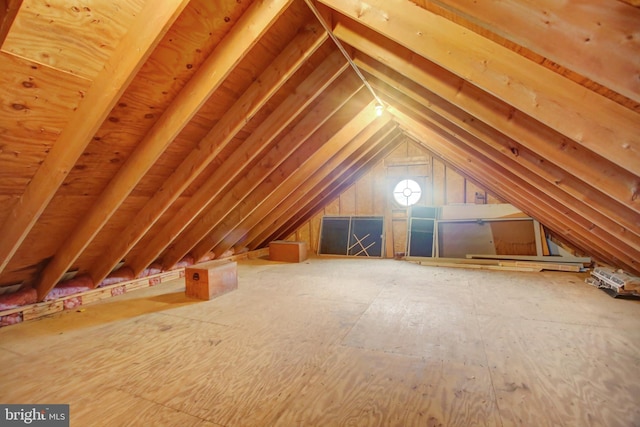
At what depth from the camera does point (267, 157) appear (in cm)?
339

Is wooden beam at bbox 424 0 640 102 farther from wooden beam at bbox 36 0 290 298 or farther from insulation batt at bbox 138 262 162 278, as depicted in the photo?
insulation batt at bbox 138 262 162 278

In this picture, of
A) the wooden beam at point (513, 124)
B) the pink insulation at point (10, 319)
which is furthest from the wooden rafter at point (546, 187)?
the pink insulation at point (10, 319)

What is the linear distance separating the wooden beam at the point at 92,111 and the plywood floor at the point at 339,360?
3.42 ft

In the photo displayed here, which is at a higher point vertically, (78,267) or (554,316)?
(78,267)

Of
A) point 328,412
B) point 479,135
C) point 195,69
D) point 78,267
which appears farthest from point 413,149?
point 78,267

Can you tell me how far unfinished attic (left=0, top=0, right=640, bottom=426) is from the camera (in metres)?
1.26

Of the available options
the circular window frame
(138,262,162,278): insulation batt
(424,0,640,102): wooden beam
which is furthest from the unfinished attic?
the circular window frame

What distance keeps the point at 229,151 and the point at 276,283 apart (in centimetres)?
206

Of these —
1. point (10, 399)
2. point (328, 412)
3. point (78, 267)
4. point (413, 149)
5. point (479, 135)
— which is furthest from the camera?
point (413, 149)

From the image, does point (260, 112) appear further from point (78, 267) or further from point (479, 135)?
point (78, 267)

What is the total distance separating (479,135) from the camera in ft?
7.03

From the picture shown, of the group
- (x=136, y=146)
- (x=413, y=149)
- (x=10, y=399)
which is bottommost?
(x=10, y=399)

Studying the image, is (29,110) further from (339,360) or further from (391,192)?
(391,192)

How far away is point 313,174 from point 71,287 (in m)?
3.35
